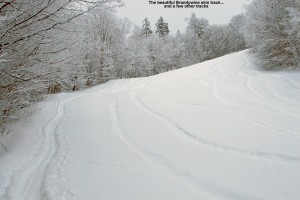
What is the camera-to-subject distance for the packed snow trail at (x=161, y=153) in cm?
427

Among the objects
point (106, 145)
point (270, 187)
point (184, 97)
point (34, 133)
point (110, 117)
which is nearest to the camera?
point (270, 187)

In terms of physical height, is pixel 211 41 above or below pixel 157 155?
above

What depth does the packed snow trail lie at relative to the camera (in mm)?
4266

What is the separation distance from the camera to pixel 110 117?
9469 mm

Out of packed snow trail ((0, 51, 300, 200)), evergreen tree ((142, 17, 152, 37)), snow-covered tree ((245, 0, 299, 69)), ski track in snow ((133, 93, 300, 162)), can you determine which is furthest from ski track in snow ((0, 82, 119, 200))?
evergreen tree ((142, 17, 152, 37))

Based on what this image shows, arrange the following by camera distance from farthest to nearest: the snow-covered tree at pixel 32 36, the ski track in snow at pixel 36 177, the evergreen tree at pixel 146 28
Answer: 1. the evergreen tree at pixel 146 28
2. the snow-covered tree at pixel 32 36
3. the ski track in snow at pixel 36 177

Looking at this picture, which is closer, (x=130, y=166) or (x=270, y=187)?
(x=270, y=187)

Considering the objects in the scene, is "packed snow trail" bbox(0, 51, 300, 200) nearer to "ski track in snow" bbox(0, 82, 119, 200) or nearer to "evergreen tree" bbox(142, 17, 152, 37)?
"ski track in snow" bbox(0, 82, 119, 200)

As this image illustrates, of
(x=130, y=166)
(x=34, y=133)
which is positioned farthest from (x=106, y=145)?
(x=34, y=133)

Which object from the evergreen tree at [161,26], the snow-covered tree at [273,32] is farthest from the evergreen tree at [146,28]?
the snow-covered tree at [273,32]

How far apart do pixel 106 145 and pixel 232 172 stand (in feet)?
10.3

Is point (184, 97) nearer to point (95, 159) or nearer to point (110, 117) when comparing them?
point (110, 117)

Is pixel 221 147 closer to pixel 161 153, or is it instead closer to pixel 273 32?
pixel 161 153

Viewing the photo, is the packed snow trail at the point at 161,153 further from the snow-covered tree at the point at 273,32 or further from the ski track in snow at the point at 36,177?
the snow-covered tree at the point at 273,32
